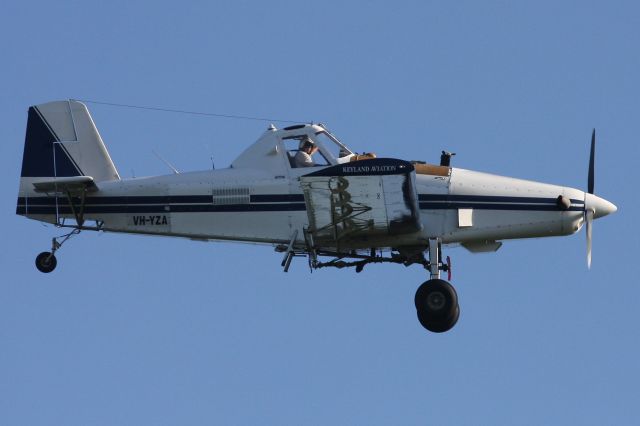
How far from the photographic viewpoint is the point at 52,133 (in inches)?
898

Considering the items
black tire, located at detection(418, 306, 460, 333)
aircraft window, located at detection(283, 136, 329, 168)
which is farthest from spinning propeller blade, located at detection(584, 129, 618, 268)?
aircraft window, located at detection(283, 136, 329, 168)

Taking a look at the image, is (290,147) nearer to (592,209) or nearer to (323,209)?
(323,209)

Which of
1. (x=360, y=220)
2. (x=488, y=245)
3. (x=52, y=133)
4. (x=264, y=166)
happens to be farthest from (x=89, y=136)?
(x=488, y=245)

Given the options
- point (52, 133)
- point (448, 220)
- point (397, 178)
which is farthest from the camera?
point (52, 133)

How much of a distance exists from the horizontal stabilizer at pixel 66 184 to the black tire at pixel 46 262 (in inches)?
46.6

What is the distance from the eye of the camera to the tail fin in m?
22.5

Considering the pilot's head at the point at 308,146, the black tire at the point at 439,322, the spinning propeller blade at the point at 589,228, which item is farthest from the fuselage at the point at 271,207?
the black tire at the point at 439,322

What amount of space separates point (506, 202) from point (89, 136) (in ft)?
23.6

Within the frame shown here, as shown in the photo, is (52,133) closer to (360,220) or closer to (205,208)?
(205,208)

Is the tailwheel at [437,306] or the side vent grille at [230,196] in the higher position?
the side vent grille at [230,196]

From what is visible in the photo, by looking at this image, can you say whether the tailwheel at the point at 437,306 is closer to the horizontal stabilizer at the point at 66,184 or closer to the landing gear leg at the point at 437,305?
the landing gear leg at the point at 437,305

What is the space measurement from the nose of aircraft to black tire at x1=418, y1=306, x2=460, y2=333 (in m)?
2.66

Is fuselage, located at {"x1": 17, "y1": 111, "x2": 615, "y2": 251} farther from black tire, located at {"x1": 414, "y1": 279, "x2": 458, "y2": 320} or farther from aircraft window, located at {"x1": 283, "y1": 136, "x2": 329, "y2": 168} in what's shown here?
black tire, located at {"x1": 414, "y1": 279, "x2": 458, "y2": 320}

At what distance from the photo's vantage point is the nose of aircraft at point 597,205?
20.8 meters
